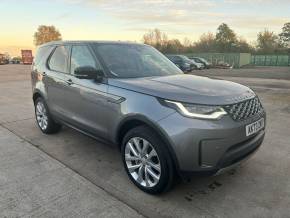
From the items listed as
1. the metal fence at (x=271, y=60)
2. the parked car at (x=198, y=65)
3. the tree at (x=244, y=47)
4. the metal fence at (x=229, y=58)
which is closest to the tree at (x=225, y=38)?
the tree at (x=244, y=47)

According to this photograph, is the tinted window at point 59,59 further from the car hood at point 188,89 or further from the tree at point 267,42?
the tree at point 267,42

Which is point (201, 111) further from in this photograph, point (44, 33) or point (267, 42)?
point (44, 33)

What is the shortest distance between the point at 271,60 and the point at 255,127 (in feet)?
175

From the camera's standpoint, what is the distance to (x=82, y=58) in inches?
158

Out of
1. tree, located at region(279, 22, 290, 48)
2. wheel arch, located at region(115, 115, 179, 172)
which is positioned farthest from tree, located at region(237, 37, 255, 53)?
wheel arch, located at region(115, 115, 179, 172)

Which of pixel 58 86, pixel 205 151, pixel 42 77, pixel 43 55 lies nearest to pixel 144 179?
pixel 205 151

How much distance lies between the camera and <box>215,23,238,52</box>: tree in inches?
2472

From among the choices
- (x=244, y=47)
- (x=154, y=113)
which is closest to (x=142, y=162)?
(x=154, y=113)

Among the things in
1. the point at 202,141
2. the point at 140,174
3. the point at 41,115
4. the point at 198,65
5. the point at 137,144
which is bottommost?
the point at 140,174

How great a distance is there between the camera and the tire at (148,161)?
286cm

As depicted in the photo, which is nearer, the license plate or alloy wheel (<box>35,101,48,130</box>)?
the license plate

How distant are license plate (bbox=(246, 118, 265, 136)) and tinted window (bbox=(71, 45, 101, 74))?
1.95m

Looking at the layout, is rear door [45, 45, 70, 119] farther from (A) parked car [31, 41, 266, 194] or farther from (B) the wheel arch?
(B) the wheel arch

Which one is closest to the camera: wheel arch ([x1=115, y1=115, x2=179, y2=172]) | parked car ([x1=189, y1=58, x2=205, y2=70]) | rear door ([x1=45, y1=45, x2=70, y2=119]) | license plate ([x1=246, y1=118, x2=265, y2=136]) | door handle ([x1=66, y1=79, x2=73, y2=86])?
wheel arch ([x1=115, y1=115, x2=179, y2=172])
